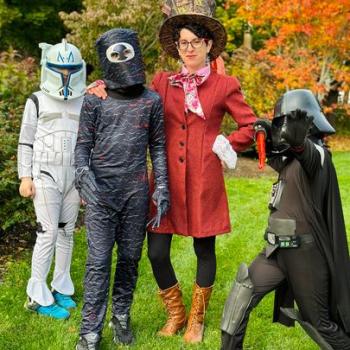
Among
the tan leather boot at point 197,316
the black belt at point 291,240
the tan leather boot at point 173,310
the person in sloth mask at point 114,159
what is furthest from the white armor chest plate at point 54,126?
the black belt at point 291,240

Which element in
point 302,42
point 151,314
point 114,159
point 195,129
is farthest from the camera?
point 302,42

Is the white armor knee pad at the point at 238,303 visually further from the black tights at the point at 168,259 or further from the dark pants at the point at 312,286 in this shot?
the black tights at the point at 168,259

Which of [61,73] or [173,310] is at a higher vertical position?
[61,73]

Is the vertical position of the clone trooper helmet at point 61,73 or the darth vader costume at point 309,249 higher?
the clone trooper helmet at point 61,73

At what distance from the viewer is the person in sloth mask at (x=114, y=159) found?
359cm

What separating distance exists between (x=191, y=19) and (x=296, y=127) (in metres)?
1.32

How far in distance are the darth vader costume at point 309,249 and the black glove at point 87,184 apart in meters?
1.01

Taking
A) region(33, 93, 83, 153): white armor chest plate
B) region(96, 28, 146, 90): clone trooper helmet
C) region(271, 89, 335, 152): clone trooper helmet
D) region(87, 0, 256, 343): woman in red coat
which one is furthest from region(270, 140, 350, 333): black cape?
region(33, 93, 83, 153): white armor chest plate

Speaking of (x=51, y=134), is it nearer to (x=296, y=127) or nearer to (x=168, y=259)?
(x=168, y=259)

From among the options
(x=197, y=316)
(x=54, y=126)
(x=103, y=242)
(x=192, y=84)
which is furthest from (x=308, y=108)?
(x=54, y=126)

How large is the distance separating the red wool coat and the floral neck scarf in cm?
3

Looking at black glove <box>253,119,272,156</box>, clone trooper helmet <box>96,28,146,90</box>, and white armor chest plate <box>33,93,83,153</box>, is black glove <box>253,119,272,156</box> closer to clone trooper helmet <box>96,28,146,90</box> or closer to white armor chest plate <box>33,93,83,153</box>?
clone trooper helmet <box>96,28,146,90</box>

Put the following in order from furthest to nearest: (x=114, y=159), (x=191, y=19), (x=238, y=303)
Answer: (x=191, y=19)
(x=114, y=159)
(x=238, y=303)

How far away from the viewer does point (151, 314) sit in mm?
4504
